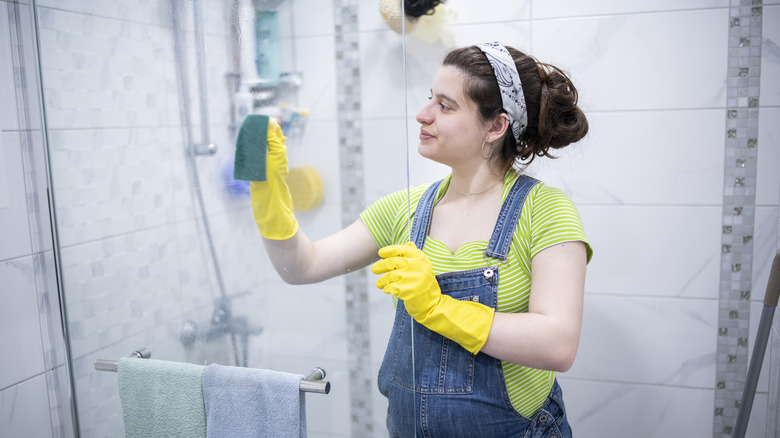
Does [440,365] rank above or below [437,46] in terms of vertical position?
below

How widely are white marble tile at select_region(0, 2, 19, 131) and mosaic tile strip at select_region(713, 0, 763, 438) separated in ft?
5.70

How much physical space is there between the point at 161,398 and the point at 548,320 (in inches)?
25.3

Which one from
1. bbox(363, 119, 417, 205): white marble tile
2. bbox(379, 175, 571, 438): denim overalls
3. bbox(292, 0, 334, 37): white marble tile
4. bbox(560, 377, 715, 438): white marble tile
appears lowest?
bbox(560, 377, 715, 438): white marble tile

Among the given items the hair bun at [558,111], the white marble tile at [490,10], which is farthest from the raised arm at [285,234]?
the white marble tile at [490,10]

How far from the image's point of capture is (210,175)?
33.7 inches

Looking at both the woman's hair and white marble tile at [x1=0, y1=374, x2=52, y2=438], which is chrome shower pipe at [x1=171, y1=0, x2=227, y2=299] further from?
white marble tile at [x1=0, y1=374, x2=52, y2=438]

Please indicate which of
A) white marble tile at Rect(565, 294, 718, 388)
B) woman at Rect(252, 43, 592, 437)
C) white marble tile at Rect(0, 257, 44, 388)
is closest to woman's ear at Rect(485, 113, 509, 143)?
woman at Rect(252, 43, 592, 437)

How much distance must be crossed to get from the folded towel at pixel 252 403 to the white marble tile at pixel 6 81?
0.68 meters

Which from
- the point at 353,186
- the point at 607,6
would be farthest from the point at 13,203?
the point at 607,6

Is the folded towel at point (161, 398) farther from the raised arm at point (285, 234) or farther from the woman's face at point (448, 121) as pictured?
the woman's face at point (448, 121)

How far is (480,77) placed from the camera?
3.57 feet

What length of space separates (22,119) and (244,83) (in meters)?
0.65

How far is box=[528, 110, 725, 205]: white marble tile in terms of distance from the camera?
1652 mm

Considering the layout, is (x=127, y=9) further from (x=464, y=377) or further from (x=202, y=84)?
(x=464, y=377)
